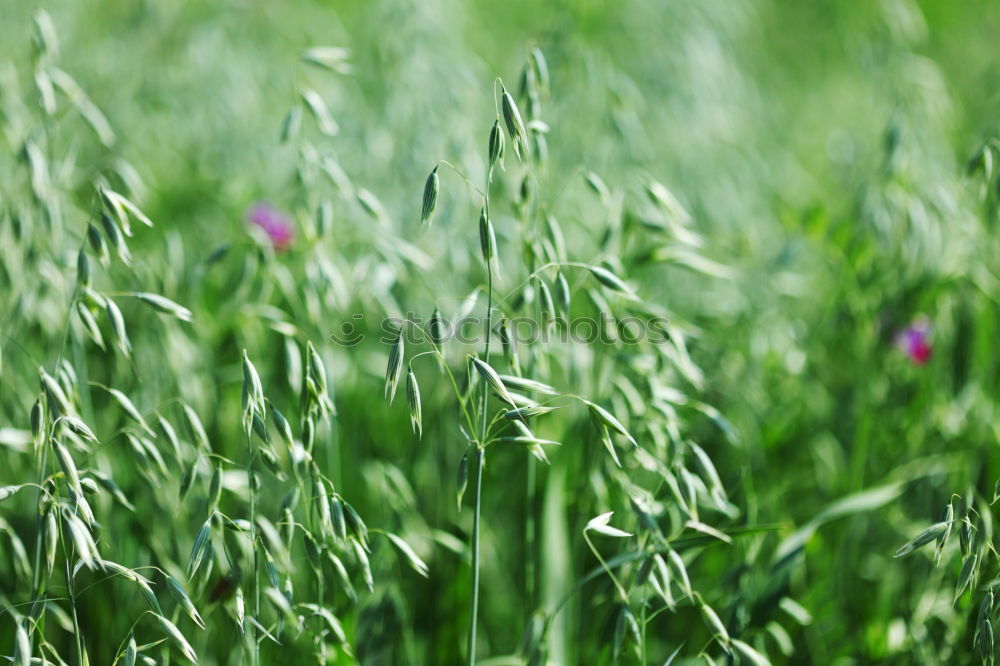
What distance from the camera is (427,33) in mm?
2141

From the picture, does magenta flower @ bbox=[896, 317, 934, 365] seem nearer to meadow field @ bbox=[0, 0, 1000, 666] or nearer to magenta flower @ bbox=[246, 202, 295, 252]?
meadow field @ bbox=[0, 0, 1000, 666]

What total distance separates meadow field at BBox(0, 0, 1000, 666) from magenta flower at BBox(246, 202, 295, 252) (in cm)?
2

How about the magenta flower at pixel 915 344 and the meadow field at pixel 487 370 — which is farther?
the magenta flower at pixel 915 344

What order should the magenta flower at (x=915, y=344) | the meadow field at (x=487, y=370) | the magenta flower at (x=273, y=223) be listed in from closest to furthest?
the meadow field at (x=487, y=370), the magenta flower at (x=915, y=344), the magenta flower at (x=273, y=223)

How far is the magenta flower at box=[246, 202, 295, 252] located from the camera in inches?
84.0

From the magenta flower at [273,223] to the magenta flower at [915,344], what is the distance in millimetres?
1397

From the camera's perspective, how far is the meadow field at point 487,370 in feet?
3.67

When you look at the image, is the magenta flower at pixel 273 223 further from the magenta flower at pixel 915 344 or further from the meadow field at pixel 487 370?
the magenta flower at pixel 915 344

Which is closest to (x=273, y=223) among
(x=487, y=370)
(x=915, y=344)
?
(x=487, y=370)

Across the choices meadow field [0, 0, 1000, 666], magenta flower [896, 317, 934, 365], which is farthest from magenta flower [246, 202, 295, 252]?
magenta flower [896, 317, 934, 365]

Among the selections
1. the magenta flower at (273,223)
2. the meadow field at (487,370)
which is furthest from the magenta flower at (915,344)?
the magenta flower at (273,223)

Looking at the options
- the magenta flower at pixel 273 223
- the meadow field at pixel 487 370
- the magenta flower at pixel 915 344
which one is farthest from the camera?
the magenta flower at pixel 273 223

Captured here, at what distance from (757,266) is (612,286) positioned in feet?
2.94

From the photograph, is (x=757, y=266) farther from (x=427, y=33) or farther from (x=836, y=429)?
(x=427, y=33)
